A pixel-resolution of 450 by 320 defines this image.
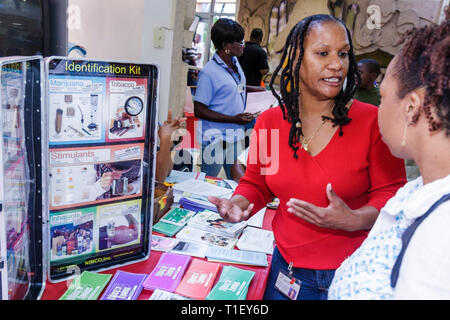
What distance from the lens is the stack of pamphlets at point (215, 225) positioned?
4.75 ft

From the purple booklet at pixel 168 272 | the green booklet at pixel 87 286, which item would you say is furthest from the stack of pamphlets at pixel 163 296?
the green booklet at pixel 87 286

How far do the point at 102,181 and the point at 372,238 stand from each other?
0.82 metres

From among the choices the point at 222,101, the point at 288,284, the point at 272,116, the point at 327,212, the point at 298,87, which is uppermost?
the point at 298,87

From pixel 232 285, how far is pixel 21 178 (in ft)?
2.28

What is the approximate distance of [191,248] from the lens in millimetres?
1295

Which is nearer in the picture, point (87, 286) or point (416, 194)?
point (416, 194)

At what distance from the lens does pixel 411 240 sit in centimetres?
57

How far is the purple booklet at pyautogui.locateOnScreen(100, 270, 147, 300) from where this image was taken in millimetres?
975

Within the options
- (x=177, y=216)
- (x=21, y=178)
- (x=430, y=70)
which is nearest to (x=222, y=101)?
(x=177, y=216)

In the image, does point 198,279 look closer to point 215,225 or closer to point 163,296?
point 163,296

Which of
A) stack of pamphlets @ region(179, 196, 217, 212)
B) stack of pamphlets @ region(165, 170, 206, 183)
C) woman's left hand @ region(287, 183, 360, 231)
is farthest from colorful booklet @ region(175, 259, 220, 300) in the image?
stack of pamphlets @ region(165, 170, 206, 183)

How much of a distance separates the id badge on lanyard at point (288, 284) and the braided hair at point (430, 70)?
2.38 feet

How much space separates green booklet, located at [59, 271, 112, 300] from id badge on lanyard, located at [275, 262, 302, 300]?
1.95ft
